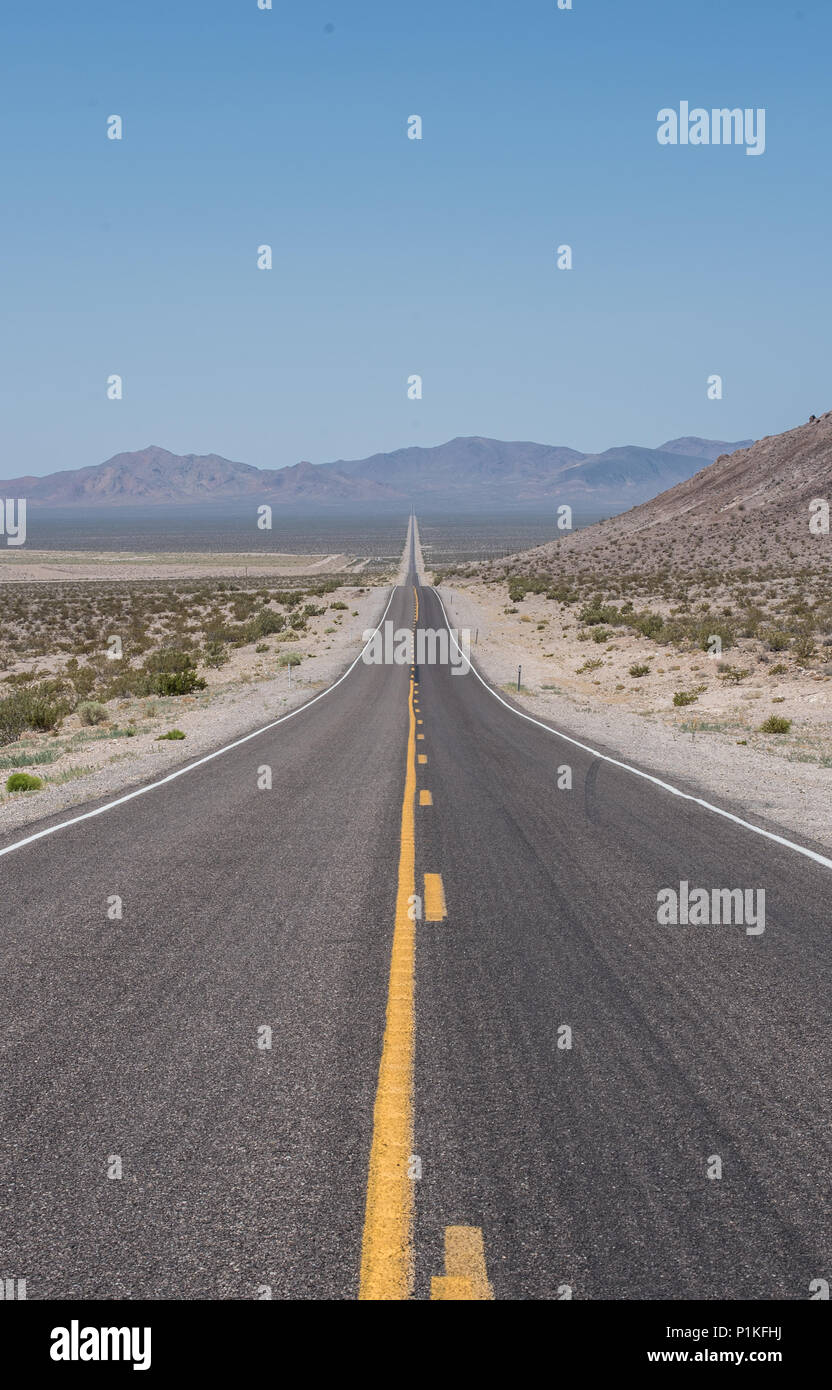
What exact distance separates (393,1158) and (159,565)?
124009 millimetres

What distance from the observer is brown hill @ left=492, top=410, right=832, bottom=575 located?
6969 centimetres

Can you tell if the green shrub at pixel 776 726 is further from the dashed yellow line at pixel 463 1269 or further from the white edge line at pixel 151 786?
the dashed yellow line at pixel 463 1269

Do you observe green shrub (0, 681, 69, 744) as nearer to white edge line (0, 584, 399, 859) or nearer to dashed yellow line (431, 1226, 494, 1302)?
white edge line (0, 584, 399, 859)

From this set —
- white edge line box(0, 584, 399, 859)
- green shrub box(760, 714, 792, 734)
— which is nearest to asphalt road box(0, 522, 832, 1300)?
white edge line box(0, 584, 399, 859)

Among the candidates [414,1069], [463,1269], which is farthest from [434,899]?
[463,1269]

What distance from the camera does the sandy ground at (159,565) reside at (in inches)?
4048

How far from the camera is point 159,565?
12100cm

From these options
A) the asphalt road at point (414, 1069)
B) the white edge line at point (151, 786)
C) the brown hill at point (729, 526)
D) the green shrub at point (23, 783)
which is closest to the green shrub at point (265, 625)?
the white edge line at point (151, 786)

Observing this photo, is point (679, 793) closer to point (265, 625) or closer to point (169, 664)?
point (169, 664)

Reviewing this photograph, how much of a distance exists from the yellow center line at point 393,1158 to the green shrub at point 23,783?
9298mm

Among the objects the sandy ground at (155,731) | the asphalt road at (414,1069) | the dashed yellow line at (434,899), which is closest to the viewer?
the asphalt road at (414,1069)

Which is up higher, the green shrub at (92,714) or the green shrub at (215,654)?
the green shrub at (215,654)

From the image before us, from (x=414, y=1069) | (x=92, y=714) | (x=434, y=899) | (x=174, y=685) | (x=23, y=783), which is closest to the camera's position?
(x=414, y=1069)

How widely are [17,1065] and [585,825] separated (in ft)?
23.8
